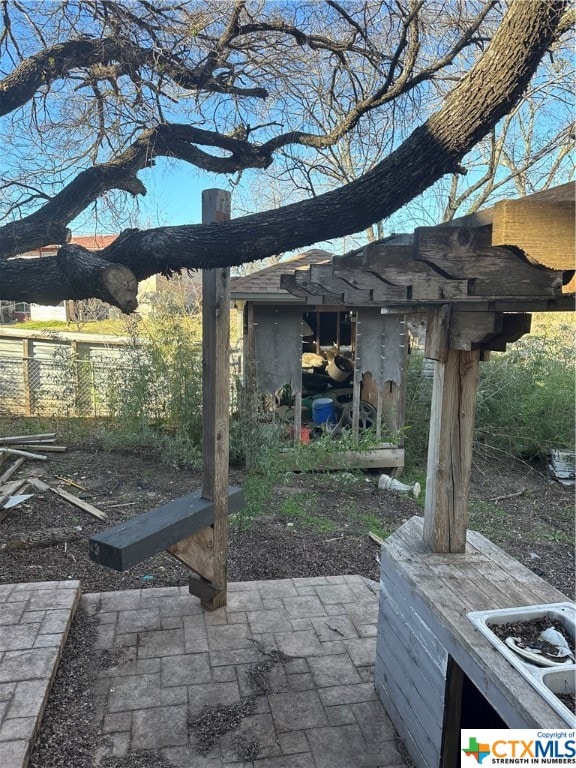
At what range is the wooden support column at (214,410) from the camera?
3045 mm

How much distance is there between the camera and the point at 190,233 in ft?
9.77

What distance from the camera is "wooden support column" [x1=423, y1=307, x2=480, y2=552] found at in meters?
2.25

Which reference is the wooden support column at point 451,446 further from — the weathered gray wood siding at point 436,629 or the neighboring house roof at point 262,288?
the neighboring house roof at point 262,288

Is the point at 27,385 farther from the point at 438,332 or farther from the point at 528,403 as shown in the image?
the point at 438,332

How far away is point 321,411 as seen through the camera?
25.5 feet

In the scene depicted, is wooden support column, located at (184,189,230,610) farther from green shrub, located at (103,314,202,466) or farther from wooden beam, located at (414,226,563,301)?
green shrub, located at (103,314,202,466)

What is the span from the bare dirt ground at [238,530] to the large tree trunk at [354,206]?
215 cm

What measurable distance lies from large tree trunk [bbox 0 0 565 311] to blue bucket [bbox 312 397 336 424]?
4.80m

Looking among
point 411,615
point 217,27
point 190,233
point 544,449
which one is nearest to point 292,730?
point 411,615

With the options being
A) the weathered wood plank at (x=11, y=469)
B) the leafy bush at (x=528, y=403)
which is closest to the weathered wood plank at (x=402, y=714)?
the weathered wood plank at (x=11, y=469)

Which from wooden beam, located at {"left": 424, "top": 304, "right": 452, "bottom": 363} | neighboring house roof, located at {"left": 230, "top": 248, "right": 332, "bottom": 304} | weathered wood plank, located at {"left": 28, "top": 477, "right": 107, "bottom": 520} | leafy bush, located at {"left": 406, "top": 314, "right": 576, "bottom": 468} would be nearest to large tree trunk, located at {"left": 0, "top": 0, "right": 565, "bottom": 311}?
wooden beam, located at {"left": 424, "top": 304, "right": 452, "bottom": 363}

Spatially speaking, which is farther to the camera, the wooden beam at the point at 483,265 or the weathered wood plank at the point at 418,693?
the weathered wood plank at the point at 418,693

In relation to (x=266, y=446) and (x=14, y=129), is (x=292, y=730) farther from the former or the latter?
(x=14, y=129)

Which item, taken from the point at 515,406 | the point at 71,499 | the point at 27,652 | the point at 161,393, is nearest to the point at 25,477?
the point at 71,499
